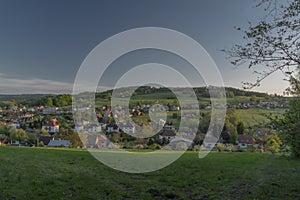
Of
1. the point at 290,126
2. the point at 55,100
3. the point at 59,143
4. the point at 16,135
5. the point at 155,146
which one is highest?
the point at 55,100

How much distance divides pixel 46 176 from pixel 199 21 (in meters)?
16.8

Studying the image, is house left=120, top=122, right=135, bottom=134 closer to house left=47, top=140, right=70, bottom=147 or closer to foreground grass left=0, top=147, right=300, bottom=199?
foreground grass left=0, top=147, right=300, bottom=199

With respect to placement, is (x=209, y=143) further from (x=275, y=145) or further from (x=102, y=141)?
(x=275, y=145)

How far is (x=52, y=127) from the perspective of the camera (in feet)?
142

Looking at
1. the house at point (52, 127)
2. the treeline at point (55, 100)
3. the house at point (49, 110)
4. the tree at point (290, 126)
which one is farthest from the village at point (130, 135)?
the tree at point (290, 126)

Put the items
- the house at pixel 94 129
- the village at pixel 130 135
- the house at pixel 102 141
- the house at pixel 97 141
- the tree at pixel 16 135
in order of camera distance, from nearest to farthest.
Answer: the village at pixel 130 135, the house at pixel 94 129, the house at pixel 97 141, the house at pixel 102 141, the tree at pixel 16 135

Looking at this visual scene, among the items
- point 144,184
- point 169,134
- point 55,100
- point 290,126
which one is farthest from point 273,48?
point 55,100

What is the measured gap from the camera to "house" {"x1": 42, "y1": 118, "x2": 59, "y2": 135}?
139 feet

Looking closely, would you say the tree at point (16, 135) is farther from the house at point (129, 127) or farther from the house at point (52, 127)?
the house at point (129, 127)

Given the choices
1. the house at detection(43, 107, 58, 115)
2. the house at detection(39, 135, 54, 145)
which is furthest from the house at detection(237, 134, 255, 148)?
the house at detection(43, 107, 58, 115)

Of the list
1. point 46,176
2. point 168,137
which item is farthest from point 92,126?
point 46,176

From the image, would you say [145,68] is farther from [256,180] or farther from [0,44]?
[0,44]

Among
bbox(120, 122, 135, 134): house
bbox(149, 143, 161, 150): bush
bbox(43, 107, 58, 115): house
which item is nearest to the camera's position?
bbox(120, 122, 135, 134): house

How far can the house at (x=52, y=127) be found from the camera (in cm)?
4230
